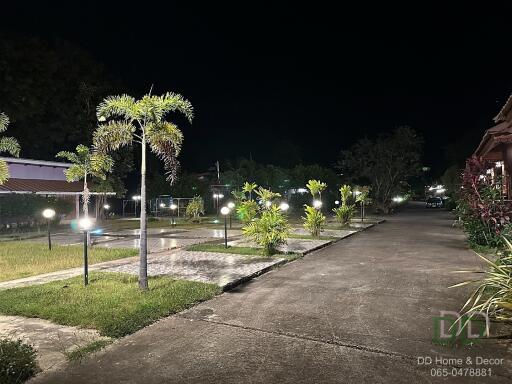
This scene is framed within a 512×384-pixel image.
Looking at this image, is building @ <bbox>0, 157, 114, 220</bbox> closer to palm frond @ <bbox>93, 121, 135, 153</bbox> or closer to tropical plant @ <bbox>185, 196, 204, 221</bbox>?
tropical plant @ <bbox>185, 196, 204, 221</bbox>

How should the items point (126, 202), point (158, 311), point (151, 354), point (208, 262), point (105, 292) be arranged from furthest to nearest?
1. point (126, 202)
2. point (208, 262)
3. point (105, 292)
4. point (158, 311)
5. point (151, 354)

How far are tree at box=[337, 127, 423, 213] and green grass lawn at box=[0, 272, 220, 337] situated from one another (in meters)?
37.9

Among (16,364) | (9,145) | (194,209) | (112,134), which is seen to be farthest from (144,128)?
(194,209)

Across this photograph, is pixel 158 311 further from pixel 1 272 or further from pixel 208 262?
pixel 1 272

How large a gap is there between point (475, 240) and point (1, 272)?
1531 cm

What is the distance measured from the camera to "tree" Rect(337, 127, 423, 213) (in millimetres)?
43219

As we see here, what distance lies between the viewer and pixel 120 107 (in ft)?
26.2

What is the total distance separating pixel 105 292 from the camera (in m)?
7.71

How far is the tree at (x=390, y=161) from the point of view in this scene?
43219mm

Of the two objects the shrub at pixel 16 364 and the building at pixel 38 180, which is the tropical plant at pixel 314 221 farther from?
→ the building at pixel 38 180

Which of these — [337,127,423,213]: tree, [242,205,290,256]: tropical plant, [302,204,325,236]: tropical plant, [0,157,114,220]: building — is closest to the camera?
[242,205,290,256]: tropical plant

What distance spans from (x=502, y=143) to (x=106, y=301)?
1325 cm

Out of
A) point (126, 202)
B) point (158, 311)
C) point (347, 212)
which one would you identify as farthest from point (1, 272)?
point (126, 202)

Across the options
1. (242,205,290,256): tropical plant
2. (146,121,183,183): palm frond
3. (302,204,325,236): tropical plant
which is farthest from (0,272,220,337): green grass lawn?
(302,204,325,236): tropical plant
